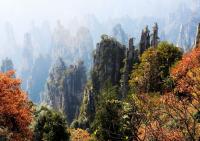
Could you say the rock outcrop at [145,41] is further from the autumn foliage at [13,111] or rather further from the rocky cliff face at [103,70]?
the autumn foliage at [13,111]

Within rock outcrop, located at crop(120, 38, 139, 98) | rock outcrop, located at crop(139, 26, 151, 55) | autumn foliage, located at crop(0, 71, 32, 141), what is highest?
rock outcrop, located at crop(139, 26, 151, 55)

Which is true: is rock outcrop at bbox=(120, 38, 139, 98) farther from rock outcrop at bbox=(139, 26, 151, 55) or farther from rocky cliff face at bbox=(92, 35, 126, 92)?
rocky cliff face at bbox=(92, 35, 126, 92)

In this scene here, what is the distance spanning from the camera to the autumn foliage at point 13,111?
42469mm

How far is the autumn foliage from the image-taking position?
139 feet

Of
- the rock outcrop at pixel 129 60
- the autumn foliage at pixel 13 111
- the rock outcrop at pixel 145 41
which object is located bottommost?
the autumn foliage at pixel 13 111

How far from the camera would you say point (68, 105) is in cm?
18700

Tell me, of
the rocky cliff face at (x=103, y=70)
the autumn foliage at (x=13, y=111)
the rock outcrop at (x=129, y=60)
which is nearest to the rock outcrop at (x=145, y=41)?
the rock outcrop at (x=129, y=60)

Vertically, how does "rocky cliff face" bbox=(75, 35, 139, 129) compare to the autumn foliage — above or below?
above

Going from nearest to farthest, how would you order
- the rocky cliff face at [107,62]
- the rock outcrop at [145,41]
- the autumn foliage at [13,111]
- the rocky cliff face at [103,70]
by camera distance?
the autumn foliage at [13,111] < the rock outcrop at [145,41] < the rocky cliff face at [103,70] < the rocky cliff face at [107,62]

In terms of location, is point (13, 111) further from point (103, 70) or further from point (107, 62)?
point (103, 70)

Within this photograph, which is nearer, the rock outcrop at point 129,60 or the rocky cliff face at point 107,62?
the rock outcrop at point 129,60

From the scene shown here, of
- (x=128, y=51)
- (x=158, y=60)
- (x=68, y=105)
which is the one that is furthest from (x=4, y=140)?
(x=68, y=105)

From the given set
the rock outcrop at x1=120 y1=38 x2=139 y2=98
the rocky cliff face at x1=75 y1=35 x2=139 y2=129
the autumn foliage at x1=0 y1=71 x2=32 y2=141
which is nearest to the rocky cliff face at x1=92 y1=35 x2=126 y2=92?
the rocky cliff face at x1=75 y1=35 x2=139 y2=129

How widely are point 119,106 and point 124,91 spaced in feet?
142
